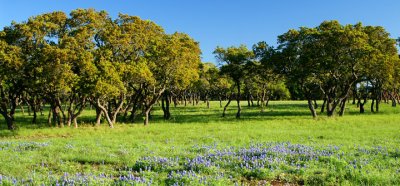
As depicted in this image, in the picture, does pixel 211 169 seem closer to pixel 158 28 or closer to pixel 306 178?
pixel 306 178

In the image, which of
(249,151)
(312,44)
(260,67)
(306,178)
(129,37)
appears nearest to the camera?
(306,178)

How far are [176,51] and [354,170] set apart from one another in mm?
26730

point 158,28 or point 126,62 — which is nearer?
point 126,62

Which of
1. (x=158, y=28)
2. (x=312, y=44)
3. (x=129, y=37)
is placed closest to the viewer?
(x=129, y=37)

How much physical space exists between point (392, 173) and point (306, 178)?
2.58 meters

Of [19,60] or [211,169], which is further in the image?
[19,60]

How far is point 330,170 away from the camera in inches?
441

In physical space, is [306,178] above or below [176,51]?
→ below

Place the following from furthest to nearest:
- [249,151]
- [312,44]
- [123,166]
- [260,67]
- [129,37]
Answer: [260,67], [312,44], [129,37], [249,151], [123,166]

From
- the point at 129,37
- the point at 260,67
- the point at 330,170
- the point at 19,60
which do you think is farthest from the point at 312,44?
the point at 330,170

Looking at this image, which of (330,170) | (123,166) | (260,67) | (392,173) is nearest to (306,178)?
(330,170)

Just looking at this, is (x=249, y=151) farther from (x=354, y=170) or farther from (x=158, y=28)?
(x=158, y=28)

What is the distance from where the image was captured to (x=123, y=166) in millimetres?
12609

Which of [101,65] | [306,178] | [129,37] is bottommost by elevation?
[306,178]
